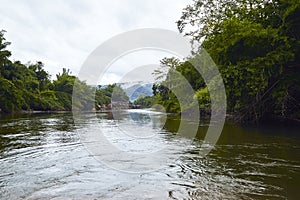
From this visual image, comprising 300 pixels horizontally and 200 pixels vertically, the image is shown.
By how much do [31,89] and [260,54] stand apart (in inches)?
1602

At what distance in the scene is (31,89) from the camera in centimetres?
4322

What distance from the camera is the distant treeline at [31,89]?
29.4 metres

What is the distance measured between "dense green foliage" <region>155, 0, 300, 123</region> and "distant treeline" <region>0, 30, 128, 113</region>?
25026 mm

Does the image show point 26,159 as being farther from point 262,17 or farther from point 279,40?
point 262,17

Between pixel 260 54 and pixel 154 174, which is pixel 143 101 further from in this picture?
pixel 154 174

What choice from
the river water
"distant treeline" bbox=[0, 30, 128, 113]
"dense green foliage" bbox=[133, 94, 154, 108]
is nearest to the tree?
the river water

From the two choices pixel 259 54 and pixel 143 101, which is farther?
pixel 143 101

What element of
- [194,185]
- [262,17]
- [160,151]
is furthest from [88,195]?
[262,17]

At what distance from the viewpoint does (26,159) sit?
5.79 metres

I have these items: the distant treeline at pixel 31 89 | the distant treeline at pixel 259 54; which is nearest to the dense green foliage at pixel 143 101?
Answer: the distant treeline at pixel 31 89

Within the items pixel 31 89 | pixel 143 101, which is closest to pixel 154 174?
pixel 31 89

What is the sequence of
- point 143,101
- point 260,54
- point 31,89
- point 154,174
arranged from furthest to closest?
1. point 143,101
2. point 31,89
3. point 260,54
4. point 154,174

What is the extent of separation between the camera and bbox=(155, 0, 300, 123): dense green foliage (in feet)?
36.7

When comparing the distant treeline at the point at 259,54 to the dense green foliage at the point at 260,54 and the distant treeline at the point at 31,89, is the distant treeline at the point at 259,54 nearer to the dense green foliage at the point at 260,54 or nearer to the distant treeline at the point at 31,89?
the dense green foliage at the point at 260,54
